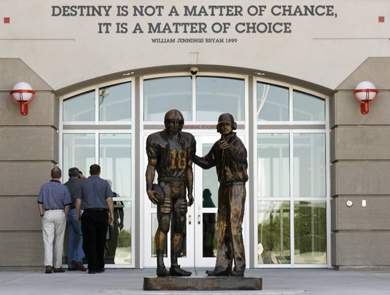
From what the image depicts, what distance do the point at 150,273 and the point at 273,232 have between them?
2.85 m

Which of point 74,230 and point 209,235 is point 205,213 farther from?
point 74,230

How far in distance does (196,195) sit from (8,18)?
15.9 ft

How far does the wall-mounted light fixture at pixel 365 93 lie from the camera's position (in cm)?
1725

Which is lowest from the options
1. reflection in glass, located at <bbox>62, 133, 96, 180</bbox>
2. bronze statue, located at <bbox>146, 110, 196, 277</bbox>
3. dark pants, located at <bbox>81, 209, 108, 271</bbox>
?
dark pants, located at <bbox>81, 209, 108, 271</bbox>

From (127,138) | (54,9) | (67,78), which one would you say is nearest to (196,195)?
(127,138)

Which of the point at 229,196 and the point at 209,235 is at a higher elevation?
the point at 229,196

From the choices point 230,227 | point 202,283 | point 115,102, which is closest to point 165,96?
point 115,102

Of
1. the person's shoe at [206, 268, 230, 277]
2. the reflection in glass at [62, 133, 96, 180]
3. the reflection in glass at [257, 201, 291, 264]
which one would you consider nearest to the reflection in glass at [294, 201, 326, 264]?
the reflection in glass at [257, 201, 291, 264]

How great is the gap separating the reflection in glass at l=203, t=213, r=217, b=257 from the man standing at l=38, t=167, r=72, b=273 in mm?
2933

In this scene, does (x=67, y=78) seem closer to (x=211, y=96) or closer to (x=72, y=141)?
(x=72, y=141)

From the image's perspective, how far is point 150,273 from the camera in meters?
16.5

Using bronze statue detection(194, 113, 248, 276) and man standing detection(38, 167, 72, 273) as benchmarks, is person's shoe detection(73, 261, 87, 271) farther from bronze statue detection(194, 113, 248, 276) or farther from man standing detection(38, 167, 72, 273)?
bronze statue detection(194, 113, 248, 276)

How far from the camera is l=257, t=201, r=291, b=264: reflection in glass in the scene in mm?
18094

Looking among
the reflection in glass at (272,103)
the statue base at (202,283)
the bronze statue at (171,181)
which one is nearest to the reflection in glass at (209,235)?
the reflection in glass at (272,103)
